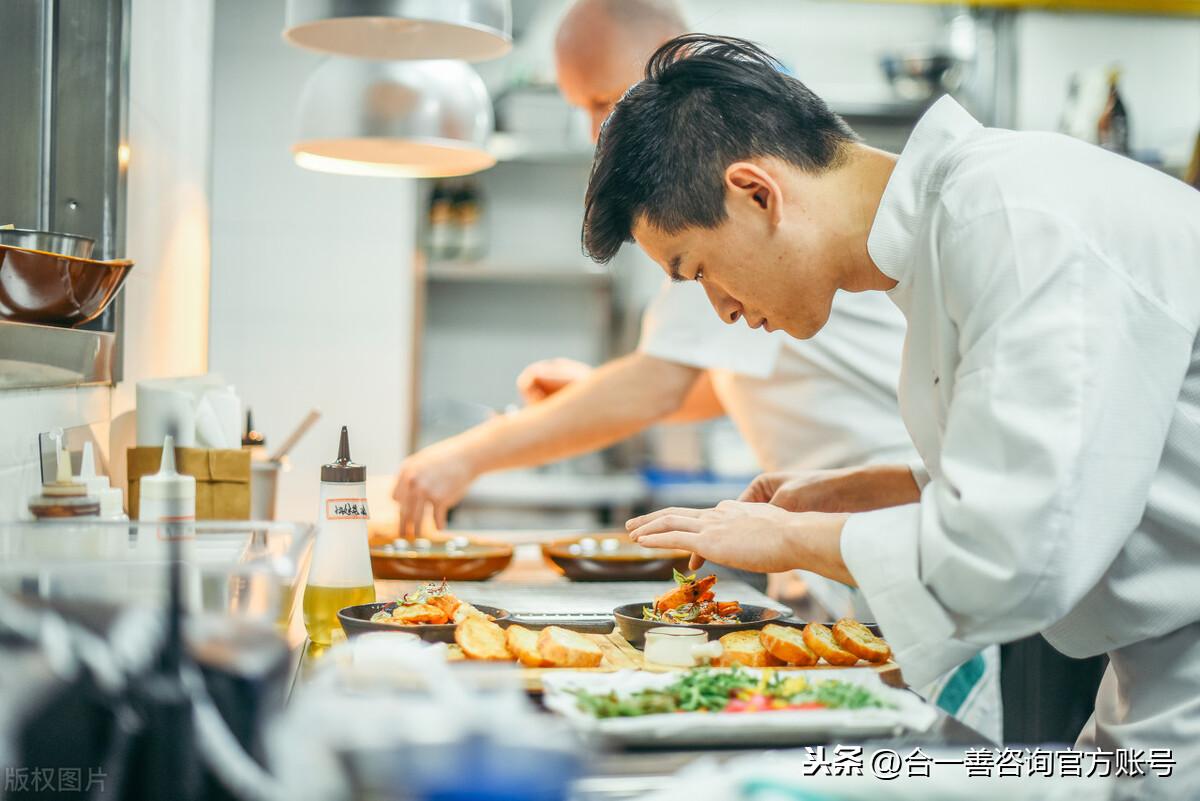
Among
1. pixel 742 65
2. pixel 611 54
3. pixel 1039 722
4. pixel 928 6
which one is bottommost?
pixel 1039 722

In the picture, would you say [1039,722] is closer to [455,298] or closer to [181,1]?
[181,1]

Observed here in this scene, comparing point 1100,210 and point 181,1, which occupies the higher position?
point 181,1

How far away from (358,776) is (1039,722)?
2.07 metres

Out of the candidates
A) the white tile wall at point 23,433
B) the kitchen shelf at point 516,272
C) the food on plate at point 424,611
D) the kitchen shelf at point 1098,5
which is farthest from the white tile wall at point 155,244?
the kitchen shelf at point 1098,5

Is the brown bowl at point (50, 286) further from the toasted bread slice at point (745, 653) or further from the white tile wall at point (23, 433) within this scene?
the toasted bread slice at point (745, 653)

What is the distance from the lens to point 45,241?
1.28 meters

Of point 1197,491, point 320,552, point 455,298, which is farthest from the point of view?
point 455,298

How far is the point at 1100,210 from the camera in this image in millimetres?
1098

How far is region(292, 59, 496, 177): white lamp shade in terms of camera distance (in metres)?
2.19

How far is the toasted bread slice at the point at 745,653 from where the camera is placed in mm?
1288

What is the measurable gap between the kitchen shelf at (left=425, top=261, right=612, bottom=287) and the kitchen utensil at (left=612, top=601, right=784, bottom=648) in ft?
9.79

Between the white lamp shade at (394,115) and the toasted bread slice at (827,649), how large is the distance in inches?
50.0

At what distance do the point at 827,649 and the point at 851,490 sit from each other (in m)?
0.39

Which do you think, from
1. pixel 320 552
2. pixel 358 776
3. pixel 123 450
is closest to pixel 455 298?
pixel 123 450
